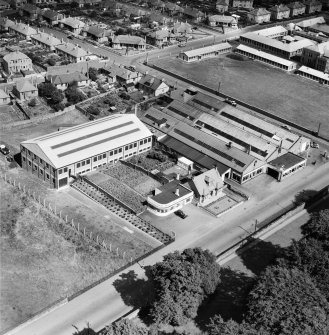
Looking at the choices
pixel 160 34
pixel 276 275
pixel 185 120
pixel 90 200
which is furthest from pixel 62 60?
pixel 276 275

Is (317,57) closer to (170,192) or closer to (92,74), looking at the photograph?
(92,74)

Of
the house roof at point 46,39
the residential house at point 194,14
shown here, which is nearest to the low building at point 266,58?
the residential house at point 194,14

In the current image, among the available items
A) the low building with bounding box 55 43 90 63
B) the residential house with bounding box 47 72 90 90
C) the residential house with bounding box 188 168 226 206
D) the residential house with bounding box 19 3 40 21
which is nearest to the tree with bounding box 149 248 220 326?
the residential house with bounding box 188 168 226 206

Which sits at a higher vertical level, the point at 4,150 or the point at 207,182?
the point at 207,182

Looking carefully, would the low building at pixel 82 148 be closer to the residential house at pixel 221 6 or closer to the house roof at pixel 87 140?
the house roof at pixel 87 140

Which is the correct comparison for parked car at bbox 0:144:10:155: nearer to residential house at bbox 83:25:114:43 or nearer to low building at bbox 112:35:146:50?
low building at bbox 112:35:146:50

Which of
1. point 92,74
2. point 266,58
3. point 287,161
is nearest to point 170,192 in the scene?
point 287,161

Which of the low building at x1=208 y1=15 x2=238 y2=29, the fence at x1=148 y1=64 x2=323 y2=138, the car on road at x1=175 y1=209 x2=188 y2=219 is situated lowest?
the car on road at x1=175 y1=209 x2=188 y2=219

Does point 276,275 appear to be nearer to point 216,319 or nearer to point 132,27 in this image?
point 216,319
